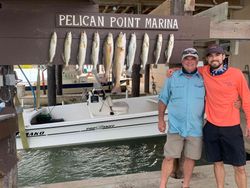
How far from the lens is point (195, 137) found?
3.08 m

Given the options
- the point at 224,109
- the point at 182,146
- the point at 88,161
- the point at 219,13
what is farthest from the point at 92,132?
the point at 224,109

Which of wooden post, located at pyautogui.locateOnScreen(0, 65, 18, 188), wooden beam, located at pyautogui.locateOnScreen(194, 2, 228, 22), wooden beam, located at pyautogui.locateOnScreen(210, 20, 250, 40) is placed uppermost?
wooden beam, located at pyautogui.locateOnScreen(194, 2, 228, 22)

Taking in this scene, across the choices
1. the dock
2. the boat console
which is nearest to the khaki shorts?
the dock

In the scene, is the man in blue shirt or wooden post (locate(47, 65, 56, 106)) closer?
the man in blue shirt

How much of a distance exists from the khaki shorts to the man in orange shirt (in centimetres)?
12

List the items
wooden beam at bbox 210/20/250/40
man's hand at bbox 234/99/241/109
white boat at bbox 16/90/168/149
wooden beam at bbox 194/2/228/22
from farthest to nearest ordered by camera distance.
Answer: white boat at bbox 16/90/168/149 → wooden beam at bbox 210/20/250/40 → wooden beam at bbox 194/2/228/22 → man's hand at bbox 234/99/241/109

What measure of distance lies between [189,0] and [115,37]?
3.53 feet

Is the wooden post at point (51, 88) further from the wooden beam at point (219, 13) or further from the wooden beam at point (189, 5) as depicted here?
the wooden beam at point (219, 13)

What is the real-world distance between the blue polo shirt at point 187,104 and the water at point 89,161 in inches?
147

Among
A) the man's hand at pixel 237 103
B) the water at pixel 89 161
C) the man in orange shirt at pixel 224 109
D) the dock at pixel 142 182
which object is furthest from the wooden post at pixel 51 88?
the man's hand at pixel 237 103

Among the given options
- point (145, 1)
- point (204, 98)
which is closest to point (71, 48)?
point (204, 98)

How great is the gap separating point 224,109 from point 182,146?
55 centimetres

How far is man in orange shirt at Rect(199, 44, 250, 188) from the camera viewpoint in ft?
9.57

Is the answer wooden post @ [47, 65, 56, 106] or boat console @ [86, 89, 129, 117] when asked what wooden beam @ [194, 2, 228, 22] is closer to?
boat console @ [86, 89, 129, 117]
